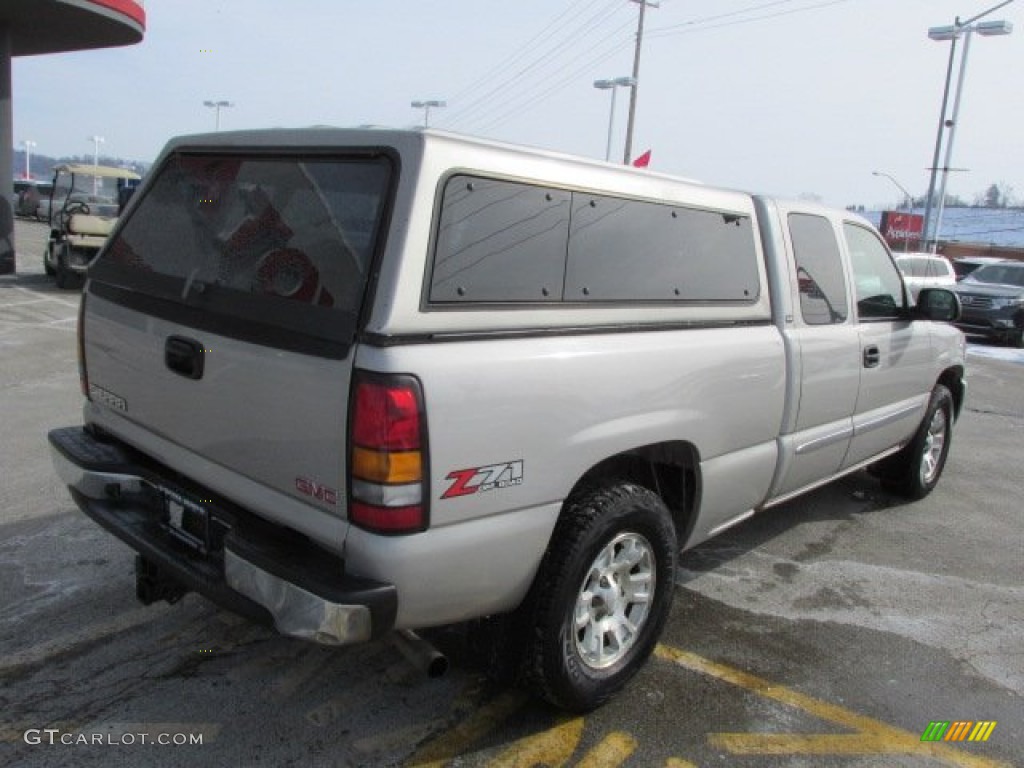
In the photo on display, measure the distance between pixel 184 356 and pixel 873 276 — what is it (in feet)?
12.4

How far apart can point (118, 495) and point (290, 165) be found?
1366 mm

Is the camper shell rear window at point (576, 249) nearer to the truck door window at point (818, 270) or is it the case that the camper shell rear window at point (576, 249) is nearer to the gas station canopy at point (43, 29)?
the truck door window at point (818, 270)

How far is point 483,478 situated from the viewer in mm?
2445

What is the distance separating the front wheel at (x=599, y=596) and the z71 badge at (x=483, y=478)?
0.37 meters

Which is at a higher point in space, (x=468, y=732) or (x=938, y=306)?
(x=938, y=306)

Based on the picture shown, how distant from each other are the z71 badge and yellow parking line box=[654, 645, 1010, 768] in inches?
49.8

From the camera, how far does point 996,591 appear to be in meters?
4.39

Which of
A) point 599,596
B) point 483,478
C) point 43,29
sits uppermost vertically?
point 43,29

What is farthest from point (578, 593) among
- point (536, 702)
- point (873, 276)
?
point (873, 276)

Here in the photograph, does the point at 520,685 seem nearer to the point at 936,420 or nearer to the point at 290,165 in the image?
the point at 290,165

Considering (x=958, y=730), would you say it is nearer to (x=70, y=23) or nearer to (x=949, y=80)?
(x=70, y=23)

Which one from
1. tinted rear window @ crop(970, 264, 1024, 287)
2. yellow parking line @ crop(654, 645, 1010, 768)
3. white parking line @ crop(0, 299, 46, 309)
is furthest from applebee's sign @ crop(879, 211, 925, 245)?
yellow parking line @ crop(654, 645, 1010, 768)

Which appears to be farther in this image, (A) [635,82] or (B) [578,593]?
(A) [635,82]

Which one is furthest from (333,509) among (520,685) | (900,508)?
(900,508)
